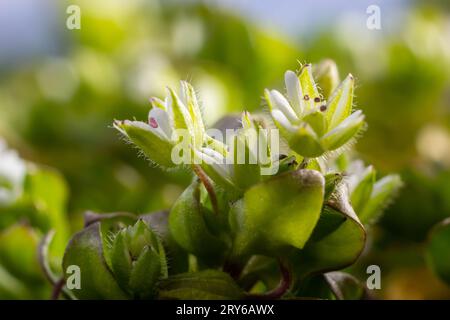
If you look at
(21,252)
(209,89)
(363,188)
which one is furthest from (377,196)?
(209,89)

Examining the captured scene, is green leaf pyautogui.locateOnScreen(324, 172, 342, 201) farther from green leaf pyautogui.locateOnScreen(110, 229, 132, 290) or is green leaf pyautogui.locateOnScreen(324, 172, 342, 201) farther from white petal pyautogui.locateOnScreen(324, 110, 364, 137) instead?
green leaf pyautogui.locateOnScreen(110, 229, 132, 290)

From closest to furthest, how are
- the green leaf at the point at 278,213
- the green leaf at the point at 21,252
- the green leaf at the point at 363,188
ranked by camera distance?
the green leaf at the point at 278,213 → the green leaf at the point at 363,188 → the green leaf at the point at 21,252

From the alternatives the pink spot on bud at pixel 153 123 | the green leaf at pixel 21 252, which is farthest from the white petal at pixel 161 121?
the green leaf at pixel 21 252

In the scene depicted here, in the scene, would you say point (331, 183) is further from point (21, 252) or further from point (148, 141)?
point (21, 252)

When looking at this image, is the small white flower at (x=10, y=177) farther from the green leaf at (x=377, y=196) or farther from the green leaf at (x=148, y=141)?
the green leaf at (x=377, y=196)

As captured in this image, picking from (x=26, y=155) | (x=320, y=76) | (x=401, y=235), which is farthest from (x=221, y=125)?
(x=26, y=155)

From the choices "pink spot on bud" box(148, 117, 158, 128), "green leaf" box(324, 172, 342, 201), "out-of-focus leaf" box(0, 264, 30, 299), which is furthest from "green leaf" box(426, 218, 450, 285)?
"out-of-focus leaf" box(0, 264, 30, 299)
